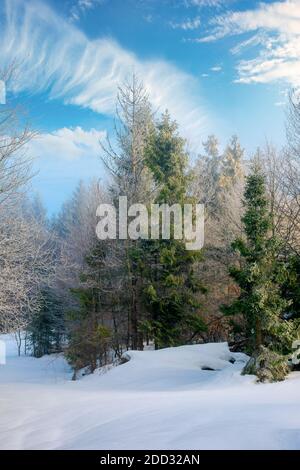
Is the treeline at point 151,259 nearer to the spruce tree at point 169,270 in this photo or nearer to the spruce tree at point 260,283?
the spruce tree at point 169,270

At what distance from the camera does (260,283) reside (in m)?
11.5

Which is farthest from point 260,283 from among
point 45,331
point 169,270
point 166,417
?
point 45,331

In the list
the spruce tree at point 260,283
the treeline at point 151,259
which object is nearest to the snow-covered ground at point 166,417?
the spruce tree at point 260,283

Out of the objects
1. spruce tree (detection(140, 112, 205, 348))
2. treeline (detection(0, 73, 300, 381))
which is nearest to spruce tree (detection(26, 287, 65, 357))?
treeline (detection(0, 73, 300, 381))

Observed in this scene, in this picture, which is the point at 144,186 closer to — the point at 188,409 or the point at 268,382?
the point at 268,382

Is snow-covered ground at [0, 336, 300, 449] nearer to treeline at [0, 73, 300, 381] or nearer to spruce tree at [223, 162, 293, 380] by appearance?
spruce tree at [223, 162, 293, 380]

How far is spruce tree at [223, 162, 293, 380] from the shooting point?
11344 millimetres

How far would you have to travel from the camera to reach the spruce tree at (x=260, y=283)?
37.2ft

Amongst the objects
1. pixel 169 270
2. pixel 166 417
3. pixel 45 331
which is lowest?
→ pixel 45 331

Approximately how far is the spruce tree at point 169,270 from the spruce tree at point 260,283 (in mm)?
5568

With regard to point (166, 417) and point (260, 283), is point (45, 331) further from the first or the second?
point (166, 417)

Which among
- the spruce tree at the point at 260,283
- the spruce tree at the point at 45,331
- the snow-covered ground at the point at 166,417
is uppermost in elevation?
the spruce tree at the point at 260,283

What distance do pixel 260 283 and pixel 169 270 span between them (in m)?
6.86

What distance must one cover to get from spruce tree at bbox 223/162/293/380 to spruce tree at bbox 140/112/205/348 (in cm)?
557
